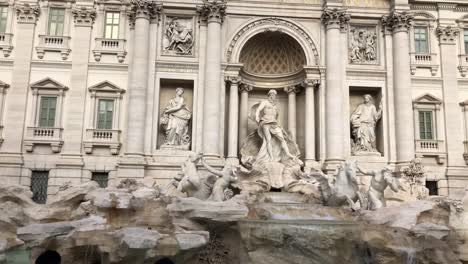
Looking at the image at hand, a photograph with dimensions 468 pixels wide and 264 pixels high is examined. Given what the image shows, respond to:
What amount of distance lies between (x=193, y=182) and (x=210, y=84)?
6217 millimetres

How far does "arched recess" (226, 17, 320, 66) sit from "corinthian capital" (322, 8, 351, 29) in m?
1.26

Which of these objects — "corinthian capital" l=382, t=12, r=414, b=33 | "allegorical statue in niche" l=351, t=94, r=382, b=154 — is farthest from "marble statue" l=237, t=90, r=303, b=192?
"corinthian capital" l=382, t=12, r=414, b=33

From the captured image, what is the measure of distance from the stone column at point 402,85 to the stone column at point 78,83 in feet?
53.2

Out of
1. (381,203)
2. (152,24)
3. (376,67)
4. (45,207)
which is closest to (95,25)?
(152,24)

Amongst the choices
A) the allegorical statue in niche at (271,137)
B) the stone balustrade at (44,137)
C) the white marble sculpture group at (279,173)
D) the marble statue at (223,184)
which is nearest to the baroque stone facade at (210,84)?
the stone balustrade at (44,137)

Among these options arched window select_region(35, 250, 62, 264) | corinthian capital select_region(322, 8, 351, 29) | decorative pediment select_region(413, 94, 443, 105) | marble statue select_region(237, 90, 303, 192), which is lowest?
arched window select_region(35, 250, 62, 264)

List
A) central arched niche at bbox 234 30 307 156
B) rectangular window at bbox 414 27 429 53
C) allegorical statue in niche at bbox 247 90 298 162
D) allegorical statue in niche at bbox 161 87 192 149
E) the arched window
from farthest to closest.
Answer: rectangular window at bbox 414 27 429 53, central arched niche at bbox 234 30 307 156, allegorical statue in niche at bbox 161 87 192 149, allegorical statue in niche at bbox 247 90 298 162, the arched window

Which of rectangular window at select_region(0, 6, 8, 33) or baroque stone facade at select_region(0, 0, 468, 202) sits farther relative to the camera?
rectangular window at select_region(0, 6, 8, 33)

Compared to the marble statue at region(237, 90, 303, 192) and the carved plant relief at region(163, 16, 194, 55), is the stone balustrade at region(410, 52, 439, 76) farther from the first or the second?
the carved plant relief at region(163, 16, 194, 55)

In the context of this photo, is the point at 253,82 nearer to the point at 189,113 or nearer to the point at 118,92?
the point at 189,113

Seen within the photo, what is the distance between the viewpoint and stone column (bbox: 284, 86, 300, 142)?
26.6 metres

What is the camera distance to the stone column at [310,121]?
24766 millimetres

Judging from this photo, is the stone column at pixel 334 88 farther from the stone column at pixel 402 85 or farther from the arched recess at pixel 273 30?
the stone column at pixel 402 85

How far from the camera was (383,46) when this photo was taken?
26531 mm
